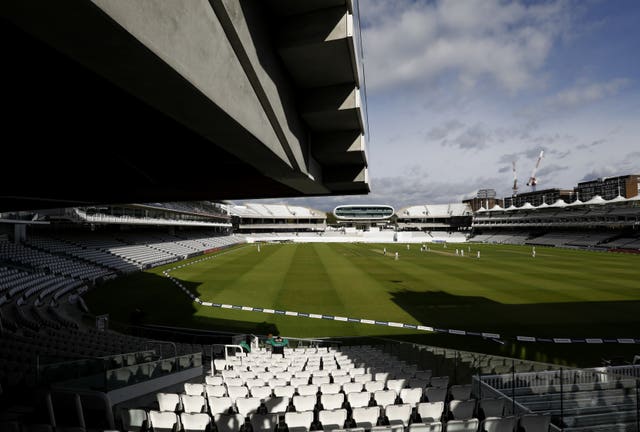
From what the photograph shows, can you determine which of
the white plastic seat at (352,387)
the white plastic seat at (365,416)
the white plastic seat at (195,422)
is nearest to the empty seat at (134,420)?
the white plastic seat at (195,422)

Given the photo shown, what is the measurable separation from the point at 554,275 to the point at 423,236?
68780mm

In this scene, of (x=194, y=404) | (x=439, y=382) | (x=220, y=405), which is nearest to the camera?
(x=220, y=405)

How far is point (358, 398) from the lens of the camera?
20.2 feet

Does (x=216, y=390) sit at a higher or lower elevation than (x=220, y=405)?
lower

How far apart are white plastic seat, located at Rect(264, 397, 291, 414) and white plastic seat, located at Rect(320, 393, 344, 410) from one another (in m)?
0.67

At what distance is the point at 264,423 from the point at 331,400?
1486 millimetres

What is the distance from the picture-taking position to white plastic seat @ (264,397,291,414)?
235 inches

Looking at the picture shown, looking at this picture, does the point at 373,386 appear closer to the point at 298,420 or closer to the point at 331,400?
the point at 331,400

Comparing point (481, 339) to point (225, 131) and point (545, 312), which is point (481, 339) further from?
point (225, 131)

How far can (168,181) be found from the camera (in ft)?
29.7

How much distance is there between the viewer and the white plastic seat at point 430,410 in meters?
5.58

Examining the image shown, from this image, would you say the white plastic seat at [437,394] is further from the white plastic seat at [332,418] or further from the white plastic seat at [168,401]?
the white plastic seat at [168,401]

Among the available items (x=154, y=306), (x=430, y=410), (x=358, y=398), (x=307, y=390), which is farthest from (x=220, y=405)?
(x=154, y=306)

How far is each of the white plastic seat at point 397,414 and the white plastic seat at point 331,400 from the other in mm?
973
